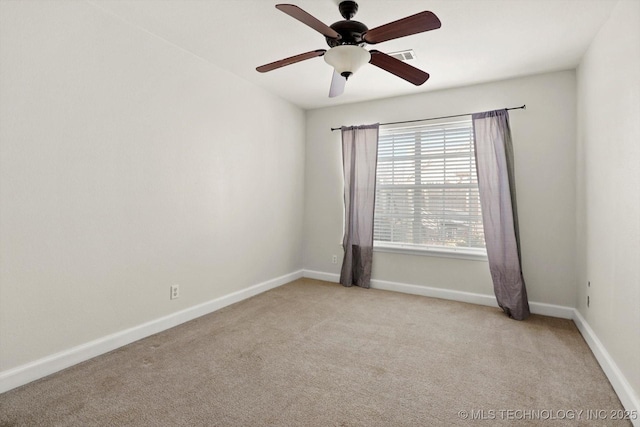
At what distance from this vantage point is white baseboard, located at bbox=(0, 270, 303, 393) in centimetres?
192

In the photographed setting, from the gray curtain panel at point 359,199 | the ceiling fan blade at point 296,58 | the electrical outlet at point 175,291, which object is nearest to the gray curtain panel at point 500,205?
the gray curtain panel at point 359,199

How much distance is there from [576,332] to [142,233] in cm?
376

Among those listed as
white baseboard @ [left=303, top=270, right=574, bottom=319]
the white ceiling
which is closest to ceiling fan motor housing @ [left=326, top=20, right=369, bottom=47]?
the white ceiling

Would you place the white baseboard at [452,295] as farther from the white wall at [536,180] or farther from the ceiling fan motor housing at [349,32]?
the ceiling fan motor housing at [349,32]

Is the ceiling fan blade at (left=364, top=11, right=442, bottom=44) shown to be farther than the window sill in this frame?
No

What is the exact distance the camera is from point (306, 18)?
173 cm

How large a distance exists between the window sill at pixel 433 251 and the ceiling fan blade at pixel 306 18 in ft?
8.84

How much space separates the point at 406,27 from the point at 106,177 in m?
2.23

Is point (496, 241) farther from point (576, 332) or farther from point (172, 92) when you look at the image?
point (172, 92)

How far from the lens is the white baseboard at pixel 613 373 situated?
167cm

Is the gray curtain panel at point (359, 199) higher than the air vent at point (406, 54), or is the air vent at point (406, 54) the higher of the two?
the air vent at point (406, 54)

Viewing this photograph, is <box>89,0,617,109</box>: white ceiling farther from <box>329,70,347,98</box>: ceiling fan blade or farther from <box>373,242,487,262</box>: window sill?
<box>373,242,487,262</box>: window sill

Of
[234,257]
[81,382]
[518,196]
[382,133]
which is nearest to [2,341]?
[81,382]

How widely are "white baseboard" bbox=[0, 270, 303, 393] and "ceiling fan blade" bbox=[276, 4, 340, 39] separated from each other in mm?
2482
